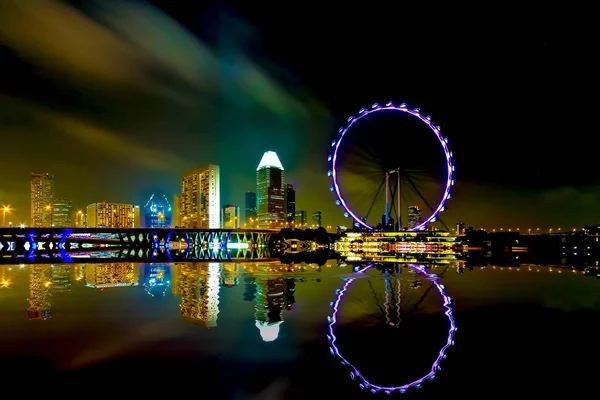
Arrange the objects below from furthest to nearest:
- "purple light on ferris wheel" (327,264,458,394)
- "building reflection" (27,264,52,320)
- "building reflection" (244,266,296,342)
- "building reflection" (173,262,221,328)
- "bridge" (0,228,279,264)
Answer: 1. "bridge" (0,228,279,264)
2. "building reflection" (27,264,52,320)
3. "building reflection" (173,262,221,328)
4. "building reflection" (244,266,296,342)
5. "purple light on ferris wheel" (327,264,458,394)

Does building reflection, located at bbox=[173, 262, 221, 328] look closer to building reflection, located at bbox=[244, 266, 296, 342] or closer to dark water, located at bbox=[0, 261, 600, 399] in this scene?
dark water, located at bbox=[0, 261, 600, 399]

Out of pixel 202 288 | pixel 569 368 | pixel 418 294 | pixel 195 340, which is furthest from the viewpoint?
pixel 202 288

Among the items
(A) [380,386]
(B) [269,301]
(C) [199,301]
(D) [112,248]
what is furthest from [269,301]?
(D) [112,248]

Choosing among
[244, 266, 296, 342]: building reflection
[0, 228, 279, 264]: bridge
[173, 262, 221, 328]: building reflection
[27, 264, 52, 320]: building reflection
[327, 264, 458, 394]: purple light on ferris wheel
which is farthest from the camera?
[0, 228, 279, 264]: bridge

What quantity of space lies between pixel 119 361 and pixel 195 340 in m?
2.30

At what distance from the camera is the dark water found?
8.53 metres

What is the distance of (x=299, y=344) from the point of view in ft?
37.8

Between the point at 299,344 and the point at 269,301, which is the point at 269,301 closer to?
the point at 269,301

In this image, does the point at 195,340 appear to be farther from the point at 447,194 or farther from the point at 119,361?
the point at 447,194

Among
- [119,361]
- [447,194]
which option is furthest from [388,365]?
[447,194]

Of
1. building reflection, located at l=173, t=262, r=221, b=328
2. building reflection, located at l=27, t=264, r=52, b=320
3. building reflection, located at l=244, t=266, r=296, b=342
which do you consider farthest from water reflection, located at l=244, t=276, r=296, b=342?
building reflection, located at l=27, t=264, r=52, b=320

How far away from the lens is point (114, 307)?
17953mm

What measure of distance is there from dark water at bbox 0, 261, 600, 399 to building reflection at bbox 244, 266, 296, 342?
8cm

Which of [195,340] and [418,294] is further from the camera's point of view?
[418,294]
